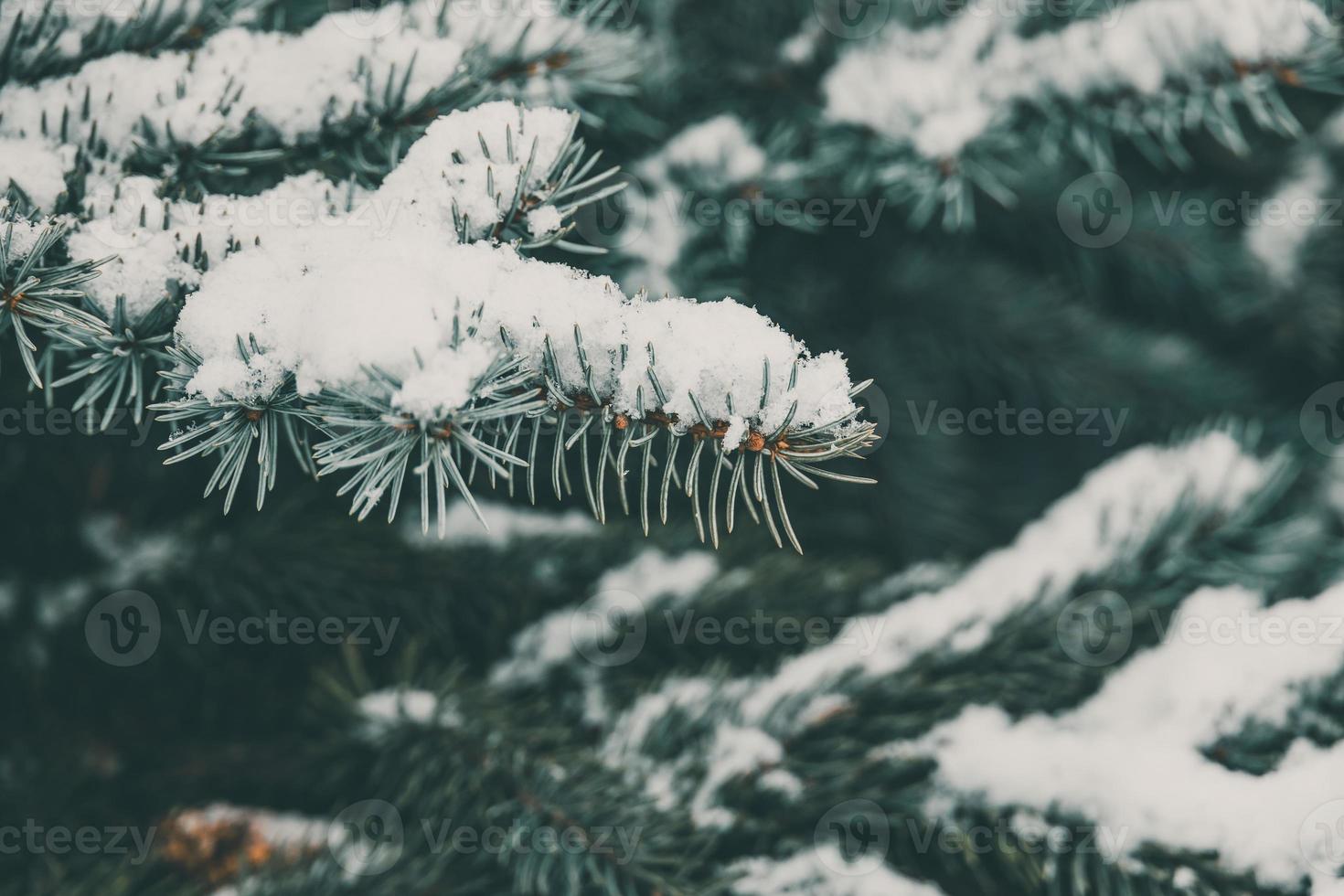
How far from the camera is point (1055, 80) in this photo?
1.98ft

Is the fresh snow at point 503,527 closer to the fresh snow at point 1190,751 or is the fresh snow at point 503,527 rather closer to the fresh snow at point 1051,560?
the fresh snow at point 1051,560

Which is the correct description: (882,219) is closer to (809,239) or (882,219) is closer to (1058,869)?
(809,239)

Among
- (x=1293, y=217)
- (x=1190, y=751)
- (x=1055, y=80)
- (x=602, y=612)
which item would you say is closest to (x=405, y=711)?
(x=602, y=612)

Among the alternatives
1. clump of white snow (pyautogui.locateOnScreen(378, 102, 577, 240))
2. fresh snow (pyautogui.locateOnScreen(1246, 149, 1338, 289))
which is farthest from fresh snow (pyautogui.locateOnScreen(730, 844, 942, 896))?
fresh snow (pyautogui.locateOnScreen(1246, 149, 1338, 289))

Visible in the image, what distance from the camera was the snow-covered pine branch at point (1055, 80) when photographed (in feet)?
1.82

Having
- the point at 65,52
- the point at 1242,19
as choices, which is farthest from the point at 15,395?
the point at 1242,19

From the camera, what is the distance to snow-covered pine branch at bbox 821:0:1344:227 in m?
0.55

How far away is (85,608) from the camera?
690mm

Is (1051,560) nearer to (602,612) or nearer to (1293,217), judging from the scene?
(602,612)

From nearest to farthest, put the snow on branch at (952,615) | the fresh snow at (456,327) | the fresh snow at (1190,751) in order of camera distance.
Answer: the fresh snow at (456,327)
the fresh snow at (1190,751)
the snow on branch at (952,615)

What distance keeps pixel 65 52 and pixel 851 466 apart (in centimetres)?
79

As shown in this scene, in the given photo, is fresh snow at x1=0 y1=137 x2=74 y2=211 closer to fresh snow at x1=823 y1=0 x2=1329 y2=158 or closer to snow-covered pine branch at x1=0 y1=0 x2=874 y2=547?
snow-covered pine branch at x1=0 y1=0 x2=874 y2=547

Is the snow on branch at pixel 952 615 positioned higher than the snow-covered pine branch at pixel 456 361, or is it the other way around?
the snow-covered pine branch at pixel 456 361

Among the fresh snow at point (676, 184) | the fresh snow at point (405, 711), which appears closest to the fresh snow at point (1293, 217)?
the fresh snow at point (676, 184)
